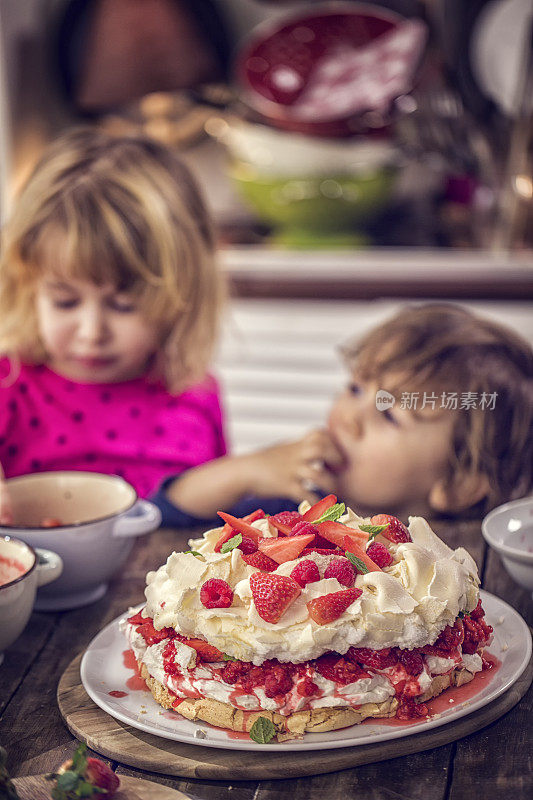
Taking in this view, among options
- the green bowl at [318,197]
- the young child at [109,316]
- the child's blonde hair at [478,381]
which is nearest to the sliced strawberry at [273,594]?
the child's blonde hair at [478,381]

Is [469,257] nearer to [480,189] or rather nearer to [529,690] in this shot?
[480,189]

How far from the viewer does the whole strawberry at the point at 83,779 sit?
66cm

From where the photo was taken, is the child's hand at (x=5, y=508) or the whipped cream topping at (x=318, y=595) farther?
the child's hand at (x=5, y=508)

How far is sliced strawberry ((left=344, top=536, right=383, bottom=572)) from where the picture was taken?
0.78 meters

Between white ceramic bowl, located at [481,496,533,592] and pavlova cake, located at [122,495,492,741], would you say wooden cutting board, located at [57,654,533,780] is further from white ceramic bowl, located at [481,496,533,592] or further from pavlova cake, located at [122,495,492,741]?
white ceramic bowl, located at [481,496,533,592]

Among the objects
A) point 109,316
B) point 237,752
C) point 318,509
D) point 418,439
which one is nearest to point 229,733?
point 237,752

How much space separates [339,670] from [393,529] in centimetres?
15

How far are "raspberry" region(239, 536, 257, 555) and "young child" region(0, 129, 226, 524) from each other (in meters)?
0.64

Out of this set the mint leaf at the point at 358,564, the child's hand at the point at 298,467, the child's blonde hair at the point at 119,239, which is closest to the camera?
the mint leaf at the point at 358,564

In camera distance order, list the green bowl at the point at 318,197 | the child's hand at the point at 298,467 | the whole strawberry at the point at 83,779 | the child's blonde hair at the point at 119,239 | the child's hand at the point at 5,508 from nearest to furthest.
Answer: the whole strawberry at the point at 83,779 < the child's hand at the point at 5,508 < the child's hand at the point at 298,467 < the child's blonde hair at the point at 119,239 < the green bowl at the point at 318,197

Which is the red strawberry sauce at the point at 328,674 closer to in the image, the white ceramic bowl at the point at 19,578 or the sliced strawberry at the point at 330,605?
the sliced strawberry at the point at 330,605

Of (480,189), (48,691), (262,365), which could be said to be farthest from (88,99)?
(48,691)

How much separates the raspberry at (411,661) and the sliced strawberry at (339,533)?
0.10 m

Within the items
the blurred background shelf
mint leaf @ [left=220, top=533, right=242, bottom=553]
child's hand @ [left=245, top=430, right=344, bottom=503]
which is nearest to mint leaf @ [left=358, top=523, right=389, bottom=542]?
mint leaf @ [left=220, top=533, right=242, bottom=553]
